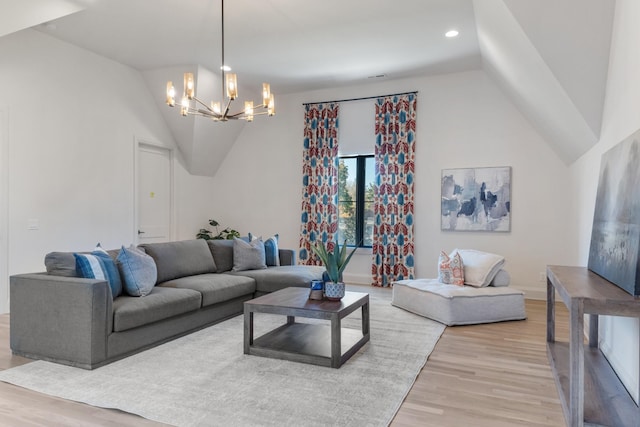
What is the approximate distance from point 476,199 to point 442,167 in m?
0.69

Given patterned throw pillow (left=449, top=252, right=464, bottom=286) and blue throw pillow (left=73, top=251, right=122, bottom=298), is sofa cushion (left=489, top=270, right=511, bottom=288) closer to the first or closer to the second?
patterned throw pillow (left=449, top=252, right=464, bottom=286)

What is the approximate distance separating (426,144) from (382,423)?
190 inches

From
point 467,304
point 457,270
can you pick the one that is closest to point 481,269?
point 457,270

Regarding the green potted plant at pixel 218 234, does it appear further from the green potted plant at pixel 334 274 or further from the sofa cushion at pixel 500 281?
the sofa cushion at pixel 500 281

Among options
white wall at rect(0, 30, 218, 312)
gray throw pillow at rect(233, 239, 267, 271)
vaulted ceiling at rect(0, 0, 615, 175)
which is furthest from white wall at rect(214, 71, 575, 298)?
gray throw pillow at rect(233, 239, 267, 271)

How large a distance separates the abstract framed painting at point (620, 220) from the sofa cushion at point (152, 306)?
10.6ft

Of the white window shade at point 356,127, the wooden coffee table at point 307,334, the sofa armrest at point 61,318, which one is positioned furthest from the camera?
the white window shade at point 356,127

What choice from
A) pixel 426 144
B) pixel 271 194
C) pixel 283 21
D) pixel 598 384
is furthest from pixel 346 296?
pixel 271 194

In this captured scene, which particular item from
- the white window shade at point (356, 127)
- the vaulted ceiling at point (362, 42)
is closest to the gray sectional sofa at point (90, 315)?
the vaulted ceiling at point (362, 42)

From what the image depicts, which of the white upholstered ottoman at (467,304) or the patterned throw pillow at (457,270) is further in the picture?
the patterned throw pillow at (457,270)

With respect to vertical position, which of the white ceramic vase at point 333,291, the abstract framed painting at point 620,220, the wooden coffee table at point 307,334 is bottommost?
the wooden coffee table at point 307,334

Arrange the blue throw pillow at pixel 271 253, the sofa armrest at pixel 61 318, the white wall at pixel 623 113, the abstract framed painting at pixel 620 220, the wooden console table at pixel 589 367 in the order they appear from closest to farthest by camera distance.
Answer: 1. the wooden console table at pixel 589 367
2. the abstract framed painting at pixel 620 220
3. the white wall at pixel 623 113
4. the sofa armrest at pixel 61 318
5. the blue throw pillow at pixel 271 253

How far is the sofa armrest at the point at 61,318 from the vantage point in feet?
9.66

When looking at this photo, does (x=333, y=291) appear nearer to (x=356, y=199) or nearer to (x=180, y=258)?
(x=180, y=258)
